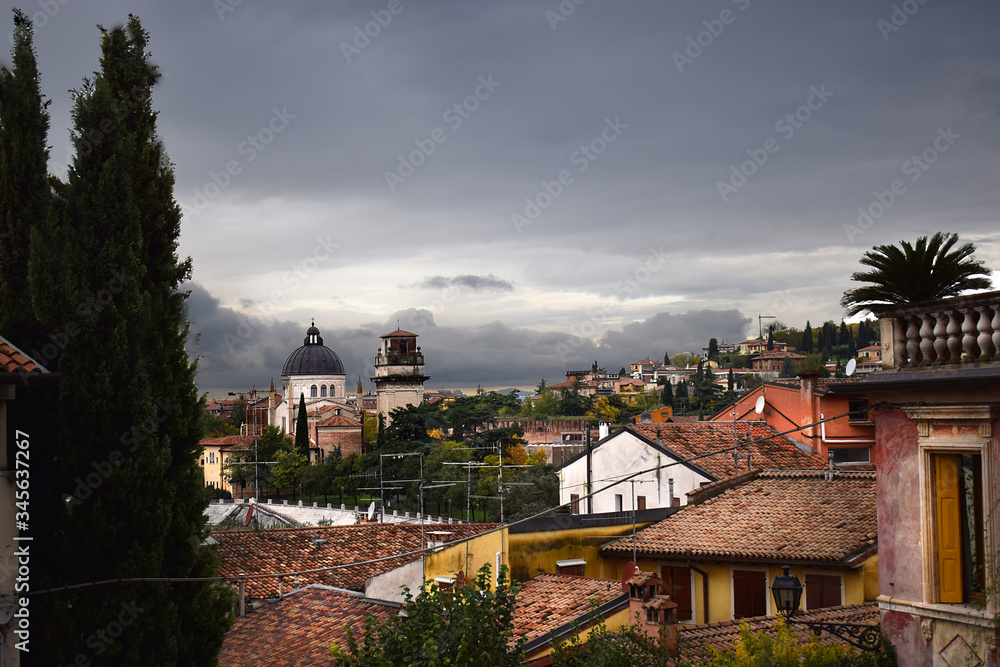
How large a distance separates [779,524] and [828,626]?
22.4 feet

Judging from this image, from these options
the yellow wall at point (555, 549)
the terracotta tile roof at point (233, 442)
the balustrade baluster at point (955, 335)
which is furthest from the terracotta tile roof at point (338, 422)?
the balustrade baluster at point (955, 335)

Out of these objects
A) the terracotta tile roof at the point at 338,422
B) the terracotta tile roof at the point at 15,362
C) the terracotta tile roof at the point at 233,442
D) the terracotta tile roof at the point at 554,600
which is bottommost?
the terracotta tile roof at the point at 233,442

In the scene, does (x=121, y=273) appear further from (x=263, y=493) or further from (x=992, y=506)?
(x=263, y=493)

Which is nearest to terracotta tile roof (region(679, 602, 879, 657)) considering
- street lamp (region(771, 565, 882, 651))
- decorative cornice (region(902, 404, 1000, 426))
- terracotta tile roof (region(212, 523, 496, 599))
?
street lamp (region(771, 565, 882, 651))

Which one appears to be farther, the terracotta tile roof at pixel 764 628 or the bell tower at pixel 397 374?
the bell tower at pixel 397 374

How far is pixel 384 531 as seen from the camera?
2097 centimetres

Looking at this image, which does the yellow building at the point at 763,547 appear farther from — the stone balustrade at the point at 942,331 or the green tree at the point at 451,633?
the green tree at the point at 451,633

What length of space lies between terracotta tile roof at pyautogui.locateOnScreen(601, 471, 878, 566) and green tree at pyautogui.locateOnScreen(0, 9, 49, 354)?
10.2m

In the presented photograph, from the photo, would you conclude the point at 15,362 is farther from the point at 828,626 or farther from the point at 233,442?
the point at 233,442

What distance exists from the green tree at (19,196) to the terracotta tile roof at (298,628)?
16.1 ft

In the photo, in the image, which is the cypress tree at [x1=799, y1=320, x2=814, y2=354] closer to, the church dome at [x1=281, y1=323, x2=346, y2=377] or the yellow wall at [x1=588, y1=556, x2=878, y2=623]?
the church dome at [x1=281, y1=323, x2=346, y2=377]

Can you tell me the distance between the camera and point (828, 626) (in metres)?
8.26

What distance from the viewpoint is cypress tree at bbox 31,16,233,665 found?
28.0 feet

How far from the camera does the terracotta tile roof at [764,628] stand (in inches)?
395
